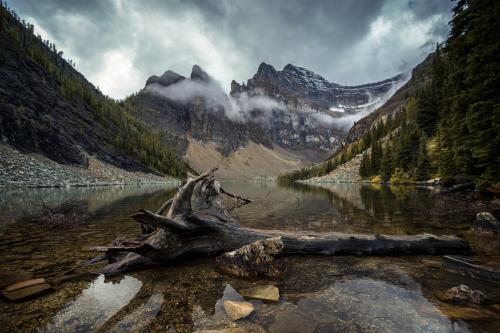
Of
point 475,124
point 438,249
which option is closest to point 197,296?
point 438,249

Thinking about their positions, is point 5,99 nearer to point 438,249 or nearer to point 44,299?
point 44,299

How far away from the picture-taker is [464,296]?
14.1ft

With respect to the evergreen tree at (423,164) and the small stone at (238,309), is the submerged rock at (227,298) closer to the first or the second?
the small stone at (238,309)

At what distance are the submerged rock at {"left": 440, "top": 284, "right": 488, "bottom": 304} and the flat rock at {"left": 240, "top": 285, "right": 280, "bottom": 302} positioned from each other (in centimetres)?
304

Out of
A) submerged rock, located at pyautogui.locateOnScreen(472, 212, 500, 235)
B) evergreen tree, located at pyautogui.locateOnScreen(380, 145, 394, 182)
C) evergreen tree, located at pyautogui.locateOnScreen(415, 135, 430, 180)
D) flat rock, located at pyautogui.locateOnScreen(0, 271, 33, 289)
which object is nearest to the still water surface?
flat rock, located at pyautogui.locateOnScreen(0, 271, 33, 289)

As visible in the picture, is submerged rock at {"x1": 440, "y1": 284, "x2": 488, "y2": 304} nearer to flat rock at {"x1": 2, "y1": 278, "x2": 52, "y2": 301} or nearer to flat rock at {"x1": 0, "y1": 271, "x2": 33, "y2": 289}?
flat rock at {"x1": 2, "y1": 278, "x2": 52, "y2": 301}

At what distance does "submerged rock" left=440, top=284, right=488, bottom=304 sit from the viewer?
4.25 m

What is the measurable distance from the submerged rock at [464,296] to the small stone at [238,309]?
3.54m

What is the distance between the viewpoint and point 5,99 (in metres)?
64.4

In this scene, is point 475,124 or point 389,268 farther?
point 475,124

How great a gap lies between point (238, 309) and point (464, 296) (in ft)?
13.1

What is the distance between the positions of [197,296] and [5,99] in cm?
8969

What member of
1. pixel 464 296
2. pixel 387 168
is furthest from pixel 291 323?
pixel 387 168

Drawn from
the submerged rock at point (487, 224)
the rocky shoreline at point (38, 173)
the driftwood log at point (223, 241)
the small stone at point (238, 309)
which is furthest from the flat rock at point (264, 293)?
the rocky shoreline at point (38, 173)
